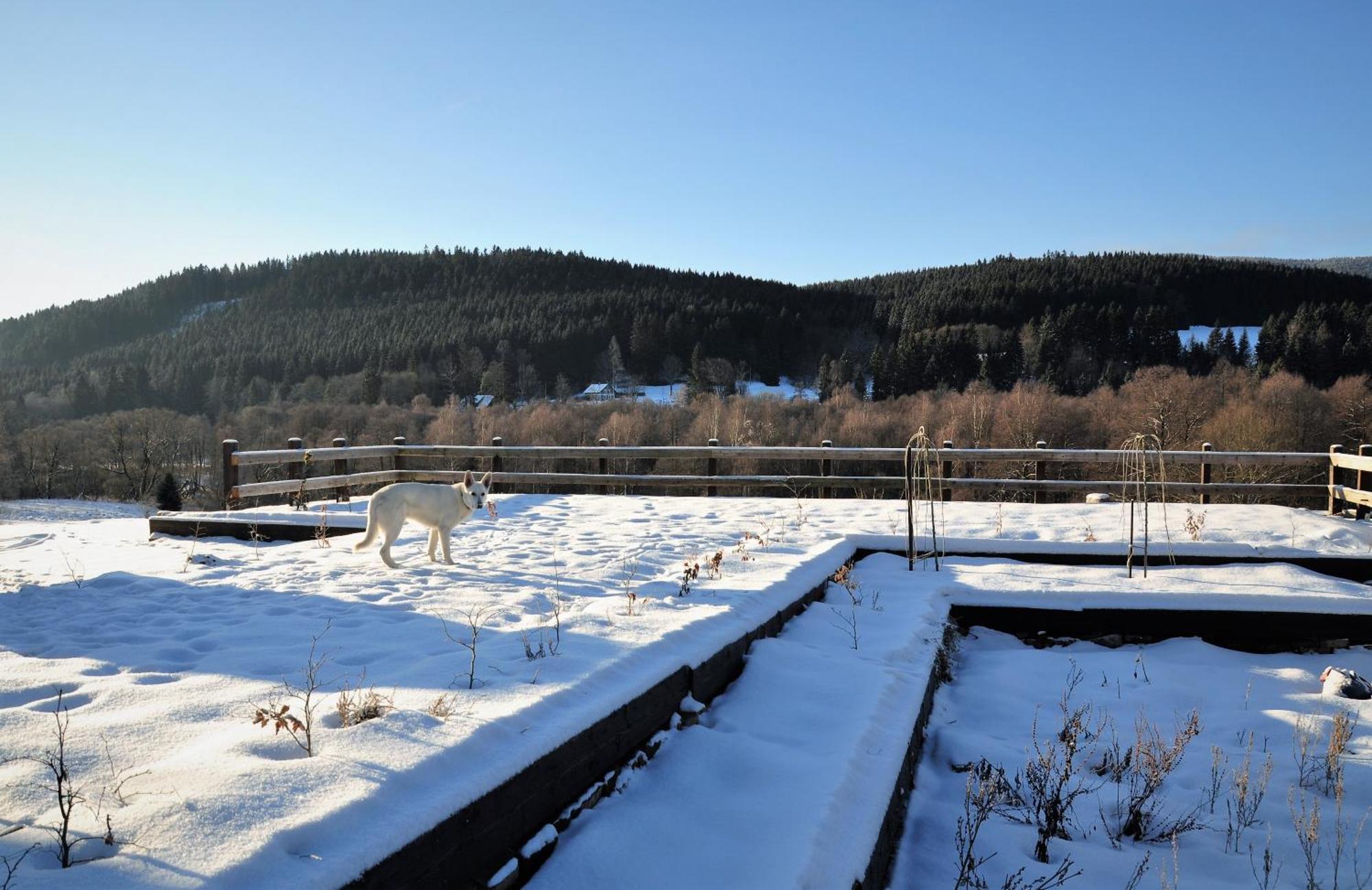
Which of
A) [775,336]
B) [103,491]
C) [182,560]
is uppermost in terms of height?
[775,336]

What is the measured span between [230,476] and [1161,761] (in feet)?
35.8

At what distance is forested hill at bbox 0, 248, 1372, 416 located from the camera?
79438mm

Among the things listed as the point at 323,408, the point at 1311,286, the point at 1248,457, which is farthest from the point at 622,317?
the point at 1248,457

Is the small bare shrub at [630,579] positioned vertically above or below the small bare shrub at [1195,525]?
above

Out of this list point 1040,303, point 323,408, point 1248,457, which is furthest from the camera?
point 1040,303

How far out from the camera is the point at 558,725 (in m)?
2.79

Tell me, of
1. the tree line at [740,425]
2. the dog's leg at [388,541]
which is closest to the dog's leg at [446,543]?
the dog's leg at [388,541]

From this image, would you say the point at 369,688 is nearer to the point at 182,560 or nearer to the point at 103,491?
the point at 182,560

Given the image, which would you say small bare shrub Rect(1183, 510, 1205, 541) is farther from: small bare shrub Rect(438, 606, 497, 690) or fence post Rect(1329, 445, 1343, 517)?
small bare shrub Rect(438, 606, 497, 690)

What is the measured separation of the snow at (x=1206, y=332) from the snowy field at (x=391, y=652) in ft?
297

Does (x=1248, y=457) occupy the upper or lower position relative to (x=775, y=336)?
Answer: lower

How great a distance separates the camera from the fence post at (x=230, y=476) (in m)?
10.2

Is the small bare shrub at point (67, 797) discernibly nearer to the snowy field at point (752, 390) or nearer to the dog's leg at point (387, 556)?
the dog's leg at point (387, 556)

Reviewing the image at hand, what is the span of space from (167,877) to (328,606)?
328cm
